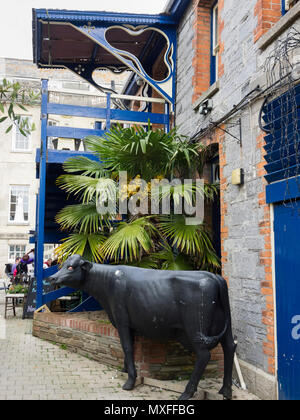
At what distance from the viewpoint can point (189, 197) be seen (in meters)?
6.19

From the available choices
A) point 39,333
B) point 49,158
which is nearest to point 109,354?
point 39,333

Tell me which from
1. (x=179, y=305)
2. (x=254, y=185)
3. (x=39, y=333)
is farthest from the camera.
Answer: (x=39, y=333)

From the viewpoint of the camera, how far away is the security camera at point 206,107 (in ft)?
23.5

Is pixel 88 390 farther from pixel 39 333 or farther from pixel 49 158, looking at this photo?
pixel 49 158

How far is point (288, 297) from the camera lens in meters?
4.68

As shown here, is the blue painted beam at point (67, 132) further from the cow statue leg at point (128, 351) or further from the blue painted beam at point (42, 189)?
the cow statue leg at point (128, 351)

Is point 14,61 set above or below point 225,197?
above

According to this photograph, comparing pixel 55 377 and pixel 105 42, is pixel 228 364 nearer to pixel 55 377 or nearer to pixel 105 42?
pixel 55 377

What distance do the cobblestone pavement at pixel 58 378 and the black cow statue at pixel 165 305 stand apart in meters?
0.33

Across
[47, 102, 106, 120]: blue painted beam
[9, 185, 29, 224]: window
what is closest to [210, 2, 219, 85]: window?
[47, 102, 106, 120]: blue painted beam

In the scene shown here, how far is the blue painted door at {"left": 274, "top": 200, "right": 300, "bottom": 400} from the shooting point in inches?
178

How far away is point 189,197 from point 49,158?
355cm

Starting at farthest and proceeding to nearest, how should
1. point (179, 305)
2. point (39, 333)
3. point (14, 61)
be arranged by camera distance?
point (14, 61)
point (39, 333)
point (179, 305)

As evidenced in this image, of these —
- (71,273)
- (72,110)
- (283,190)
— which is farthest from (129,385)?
(72,110)
